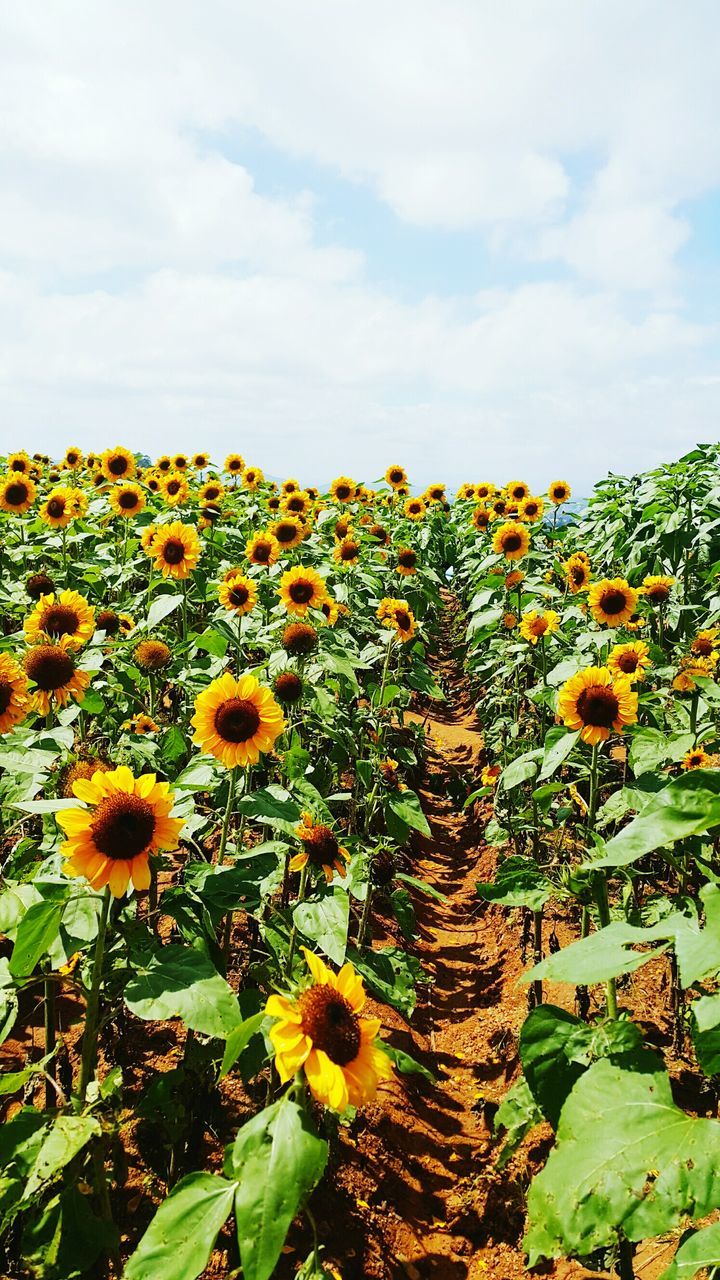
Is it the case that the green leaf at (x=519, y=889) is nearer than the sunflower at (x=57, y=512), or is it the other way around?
the green leaf at (x=519, y=889)

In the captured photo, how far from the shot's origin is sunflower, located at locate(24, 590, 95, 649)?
343 centimetres

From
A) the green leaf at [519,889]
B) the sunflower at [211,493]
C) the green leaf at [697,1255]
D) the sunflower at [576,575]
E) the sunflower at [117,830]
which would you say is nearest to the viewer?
the green leaf at [697,1255]

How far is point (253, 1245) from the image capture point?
119 centimetres

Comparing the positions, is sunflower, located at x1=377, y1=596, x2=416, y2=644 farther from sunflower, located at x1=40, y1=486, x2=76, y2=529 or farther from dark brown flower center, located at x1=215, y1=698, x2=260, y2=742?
sunflower, located at x1=40, y1=486, x2=76, y2=529

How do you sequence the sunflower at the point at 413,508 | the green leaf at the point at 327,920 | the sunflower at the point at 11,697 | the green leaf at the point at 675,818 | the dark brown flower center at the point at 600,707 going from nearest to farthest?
the green leaf at the point at 675,818 → the green leaf at the point at 327,920 → the sunflower at the point at 11,697 → the dark brown flower center at the point at 600,707 → the sunflower at the point at 413,508

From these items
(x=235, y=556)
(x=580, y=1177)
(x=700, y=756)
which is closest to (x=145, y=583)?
(x=235, y=556)

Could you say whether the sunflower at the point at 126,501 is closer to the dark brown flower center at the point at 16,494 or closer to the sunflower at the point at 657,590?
the dark brown flower center at the point at 16,494

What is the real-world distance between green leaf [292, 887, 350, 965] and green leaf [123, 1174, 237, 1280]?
0.70 meters

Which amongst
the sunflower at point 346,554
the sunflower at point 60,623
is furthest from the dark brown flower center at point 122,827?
the sunflower at point 346,554

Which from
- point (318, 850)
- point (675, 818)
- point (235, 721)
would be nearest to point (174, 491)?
point (235, 721)

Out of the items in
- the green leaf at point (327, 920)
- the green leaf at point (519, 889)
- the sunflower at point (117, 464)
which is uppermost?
the sunflower at point (117, 464)

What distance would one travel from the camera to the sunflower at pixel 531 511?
7.29 m

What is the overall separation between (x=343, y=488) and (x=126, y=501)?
2.76 meters

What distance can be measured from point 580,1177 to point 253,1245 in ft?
1.76
